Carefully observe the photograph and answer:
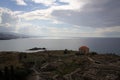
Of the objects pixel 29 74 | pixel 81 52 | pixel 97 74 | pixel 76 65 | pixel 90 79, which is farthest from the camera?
pixel 81 52

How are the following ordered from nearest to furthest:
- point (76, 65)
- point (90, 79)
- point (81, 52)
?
point (90, 79), point (76, 65), point (81, 52)

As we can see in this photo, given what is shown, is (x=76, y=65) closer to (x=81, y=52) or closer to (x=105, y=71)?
(x=105, y=71)

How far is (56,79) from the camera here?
34625 mm

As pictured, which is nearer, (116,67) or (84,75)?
(84,75)

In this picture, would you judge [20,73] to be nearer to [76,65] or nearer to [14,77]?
[14,77]

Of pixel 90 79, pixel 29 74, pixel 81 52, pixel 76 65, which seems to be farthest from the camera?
pixel 81 52

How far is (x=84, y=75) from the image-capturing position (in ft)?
118

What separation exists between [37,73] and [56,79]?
21.6ft

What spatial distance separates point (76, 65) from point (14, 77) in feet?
54.9

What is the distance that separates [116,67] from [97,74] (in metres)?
6.04

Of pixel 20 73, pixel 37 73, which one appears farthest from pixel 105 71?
pixel 20 73

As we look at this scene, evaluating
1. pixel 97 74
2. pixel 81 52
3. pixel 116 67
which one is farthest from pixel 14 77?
pixel 81 52

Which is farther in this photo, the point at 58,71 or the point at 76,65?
the point at 76,65

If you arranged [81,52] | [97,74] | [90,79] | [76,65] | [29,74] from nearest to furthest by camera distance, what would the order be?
[90,79] → [97,74] → [29,74] → [76,65] → [81,52]
